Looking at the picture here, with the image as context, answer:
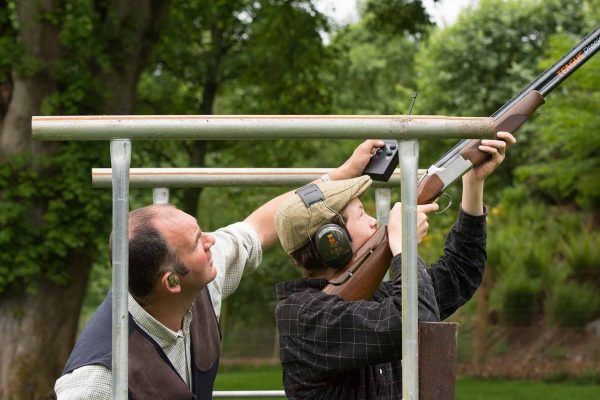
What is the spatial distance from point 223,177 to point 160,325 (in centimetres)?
88

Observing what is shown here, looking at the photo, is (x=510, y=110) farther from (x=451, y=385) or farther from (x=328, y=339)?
(x=451, y=385)

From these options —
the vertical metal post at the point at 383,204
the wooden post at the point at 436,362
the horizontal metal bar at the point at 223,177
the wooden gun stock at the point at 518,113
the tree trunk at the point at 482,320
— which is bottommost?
the tree trunk at the point at 482,320

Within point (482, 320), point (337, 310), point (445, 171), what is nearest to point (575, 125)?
point (482, 320)

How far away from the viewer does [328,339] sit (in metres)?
3.52

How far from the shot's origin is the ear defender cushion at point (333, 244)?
11.6 ft

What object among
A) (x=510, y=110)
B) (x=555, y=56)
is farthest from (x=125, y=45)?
(x=510, y=110)

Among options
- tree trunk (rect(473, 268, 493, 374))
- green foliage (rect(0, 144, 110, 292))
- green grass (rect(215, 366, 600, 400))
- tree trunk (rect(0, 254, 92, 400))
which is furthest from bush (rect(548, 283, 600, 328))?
tree trunk (rect(0, 254, 92, 400))

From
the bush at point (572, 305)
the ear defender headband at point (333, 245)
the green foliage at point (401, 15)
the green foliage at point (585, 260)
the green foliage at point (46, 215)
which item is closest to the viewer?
the ear defender headband at point (333, 245)

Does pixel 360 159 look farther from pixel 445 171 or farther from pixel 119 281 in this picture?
pixel 119 281

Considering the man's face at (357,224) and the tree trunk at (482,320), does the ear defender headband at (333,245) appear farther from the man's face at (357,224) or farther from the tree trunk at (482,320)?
the tree trunk at (482,320)

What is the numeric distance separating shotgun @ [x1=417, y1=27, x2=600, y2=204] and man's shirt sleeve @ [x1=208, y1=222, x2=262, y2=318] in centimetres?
65

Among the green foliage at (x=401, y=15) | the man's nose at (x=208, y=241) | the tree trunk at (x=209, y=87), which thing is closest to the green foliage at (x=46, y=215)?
the green foliage at (x=401, y=15)

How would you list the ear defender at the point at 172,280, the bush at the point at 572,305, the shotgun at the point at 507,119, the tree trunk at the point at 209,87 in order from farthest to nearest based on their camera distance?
the tree trunk at the point at 209,87, the bush at the point at 572,305, the shotgun at the point at 507,119, the ear defender at the point at 172,280

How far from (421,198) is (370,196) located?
2602cm
